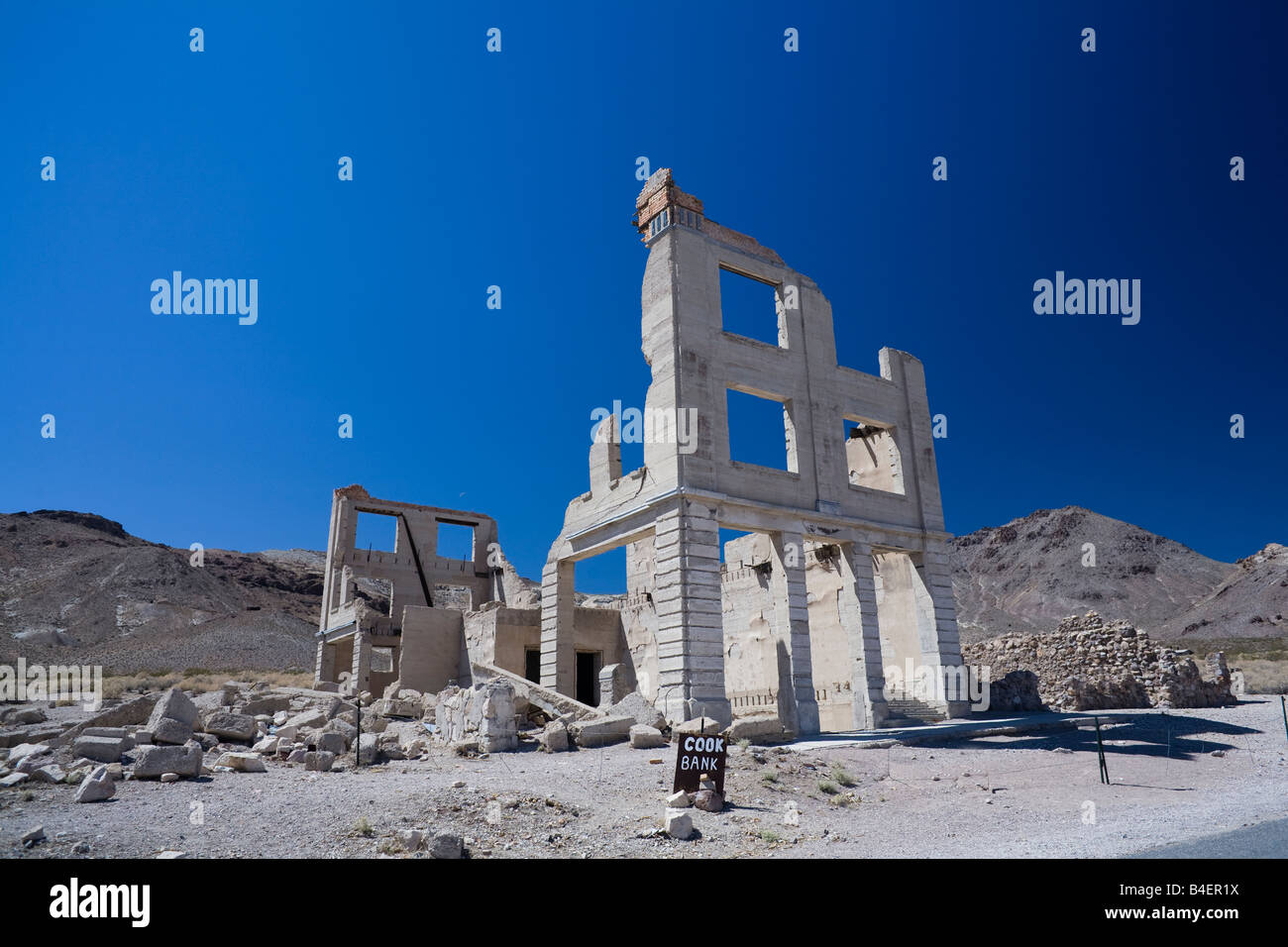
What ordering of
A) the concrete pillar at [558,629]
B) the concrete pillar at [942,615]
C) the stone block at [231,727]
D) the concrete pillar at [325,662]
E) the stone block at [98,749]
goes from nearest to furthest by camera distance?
the stone block at [98,749] → the stone block at [231,727] → the concrete pillar at [942,615] → the concrete pillar at [558,629] → the concrete pillar at [325,662]

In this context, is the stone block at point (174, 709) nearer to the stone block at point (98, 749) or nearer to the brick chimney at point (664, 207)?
the stone block at point (98, 749)

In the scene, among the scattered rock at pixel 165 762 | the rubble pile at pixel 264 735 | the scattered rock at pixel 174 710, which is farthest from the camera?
the scattered rock at pixel 174 710

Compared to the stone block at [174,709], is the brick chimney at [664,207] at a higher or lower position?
higher

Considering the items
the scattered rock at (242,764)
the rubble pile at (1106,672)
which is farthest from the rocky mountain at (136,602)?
the rubble pile at (1106,672)

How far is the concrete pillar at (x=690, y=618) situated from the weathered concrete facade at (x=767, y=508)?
0.03 metres

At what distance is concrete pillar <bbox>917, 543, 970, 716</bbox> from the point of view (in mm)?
18875

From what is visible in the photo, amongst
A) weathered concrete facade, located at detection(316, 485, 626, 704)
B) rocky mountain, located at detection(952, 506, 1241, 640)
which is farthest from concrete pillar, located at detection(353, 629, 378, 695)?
rocky mountain, located at detection(952, 506, 1241, 640)

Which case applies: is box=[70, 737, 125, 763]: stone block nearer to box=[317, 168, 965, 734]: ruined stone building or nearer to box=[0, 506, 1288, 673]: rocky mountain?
box=[317, 168, 965, 734]: ruined stone building

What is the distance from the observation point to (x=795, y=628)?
16.3m

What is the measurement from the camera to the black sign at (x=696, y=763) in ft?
27.5

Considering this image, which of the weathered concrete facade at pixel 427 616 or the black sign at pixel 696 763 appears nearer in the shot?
the black sign at pixel 696 763
